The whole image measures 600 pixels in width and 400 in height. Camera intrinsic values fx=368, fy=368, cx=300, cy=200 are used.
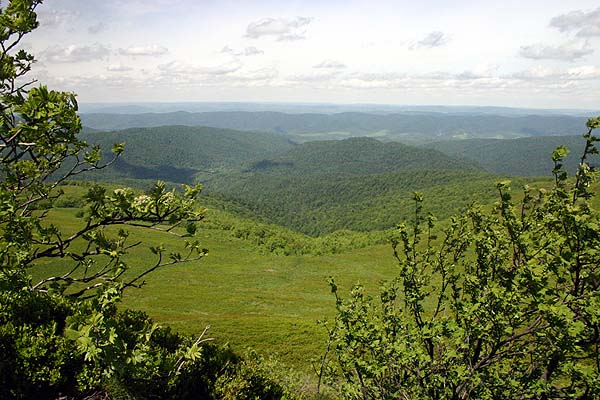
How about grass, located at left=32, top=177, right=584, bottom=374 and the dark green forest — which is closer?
the dark green forest

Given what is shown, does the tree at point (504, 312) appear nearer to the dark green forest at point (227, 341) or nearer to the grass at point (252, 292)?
the dark green forest at point (227, 341)

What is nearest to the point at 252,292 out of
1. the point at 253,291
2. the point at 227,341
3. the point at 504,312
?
the point at 253,291

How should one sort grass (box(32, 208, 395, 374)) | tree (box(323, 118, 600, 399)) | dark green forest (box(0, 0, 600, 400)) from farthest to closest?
grass (box(32, 208, 395, 374))
tree (box(323, 118, 600, 399))
dark green forest (box(0, 0, 600, 400))

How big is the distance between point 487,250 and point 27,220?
23.2ft

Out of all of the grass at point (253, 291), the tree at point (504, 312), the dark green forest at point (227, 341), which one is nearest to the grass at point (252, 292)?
the grass at point (253, 291)

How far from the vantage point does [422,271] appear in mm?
7703

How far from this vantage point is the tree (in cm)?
545

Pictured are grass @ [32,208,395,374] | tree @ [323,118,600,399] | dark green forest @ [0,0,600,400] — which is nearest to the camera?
dark green forest @ [0,0,600,400]

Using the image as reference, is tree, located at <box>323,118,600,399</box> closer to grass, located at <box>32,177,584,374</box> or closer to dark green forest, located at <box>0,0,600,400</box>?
dark green forest, located at <box>0,0,600,400</box>

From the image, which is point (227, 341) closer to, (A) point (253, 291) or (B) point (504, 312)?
(B) point (504, 312)

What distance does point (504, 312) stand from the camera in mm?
5711

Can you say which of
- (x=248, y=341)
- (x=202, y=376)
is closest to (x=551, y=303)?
(x=202, y=376)

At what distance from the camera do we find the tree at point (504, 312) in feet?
17.9


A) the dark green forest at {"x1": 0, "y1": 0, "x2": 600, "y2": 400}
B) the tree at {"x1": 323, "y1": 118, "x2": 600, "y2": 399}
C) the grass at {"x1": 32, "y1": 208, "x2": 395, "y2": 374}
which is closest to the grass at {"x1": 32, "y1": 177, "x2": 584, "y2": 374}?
the grass at {"x1": 32, "y1": 208, "x2": 395, "y2": 374}
